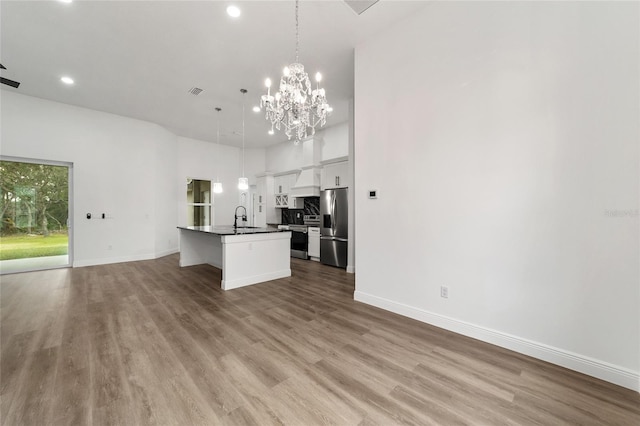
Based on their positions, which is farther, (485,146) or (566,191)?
(485,146)

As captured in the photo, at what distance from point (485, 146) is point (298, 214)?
5708mm

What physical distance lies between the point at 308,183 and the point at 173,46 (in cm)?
395

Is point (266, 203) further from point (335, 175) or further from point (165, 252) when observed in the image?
point (165, 252)

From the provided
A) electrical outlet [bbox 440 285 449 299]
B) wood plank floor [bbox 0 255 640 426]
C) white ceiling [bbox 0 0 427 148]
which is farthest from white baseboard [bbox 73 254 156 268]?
electrical outlet [bbox 440 285 449 299]

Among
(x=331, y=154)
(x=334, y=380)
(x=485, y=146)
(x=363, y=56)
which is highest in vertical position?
(x=363, y=56)

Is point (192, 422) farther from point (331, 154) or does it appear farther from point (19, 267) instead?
point (19, 267)

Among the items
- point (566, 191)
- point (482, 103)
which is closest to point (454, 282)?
point (566, 191)

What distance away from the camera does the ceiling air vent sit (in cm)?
262

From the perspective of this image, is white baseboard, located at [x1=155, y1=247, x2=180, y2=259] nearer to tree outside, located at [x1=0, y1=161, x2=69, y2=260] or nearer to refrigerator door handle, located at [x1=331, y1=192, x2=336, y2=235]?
tree outside, located at [x1=0, y1=161, x2=69, y2=260]

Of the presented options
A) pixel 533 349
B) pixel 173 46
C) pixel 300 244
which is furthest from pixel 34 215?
pixel 533 349

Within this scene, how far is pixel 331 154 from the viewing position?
648cm

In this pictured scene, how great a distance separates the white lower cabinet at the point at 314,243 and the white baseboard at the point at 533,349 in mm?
3395

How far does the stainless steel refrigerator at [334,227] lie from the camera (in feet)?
17.9

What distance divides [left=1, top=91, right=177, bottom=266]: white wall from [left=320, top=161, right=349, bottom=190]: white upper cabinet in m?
4.56
